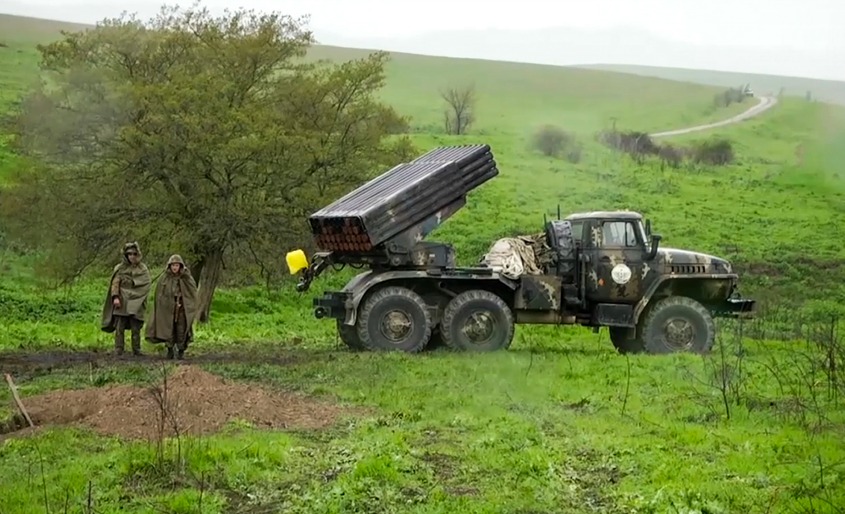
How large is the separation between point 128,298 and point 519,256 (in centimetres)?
611

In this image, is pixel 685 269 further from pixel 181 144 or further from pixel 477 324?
pixel 181 144

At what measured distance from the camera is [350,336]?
17328 mm

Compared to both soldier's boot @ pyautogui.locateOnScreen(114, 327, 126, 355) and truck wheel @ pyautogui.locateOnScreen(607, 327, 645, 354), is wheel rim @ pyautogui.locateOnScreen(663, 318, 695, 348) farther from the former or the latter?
soldier's boot @ pyautogui.locateOnScreen(114, 327, 126, 355)

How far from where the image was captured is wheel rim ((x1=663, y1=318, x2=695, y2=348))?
688 inches

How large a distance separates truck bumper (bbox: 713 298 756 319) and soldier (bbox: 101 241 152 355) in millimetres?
9153

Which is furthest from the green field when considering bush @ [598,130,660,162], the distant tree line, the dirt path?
bush @ [598,130,660,162]

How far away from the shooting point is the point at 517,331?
71.1ft

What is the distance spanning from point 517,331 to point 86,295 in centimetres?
1092

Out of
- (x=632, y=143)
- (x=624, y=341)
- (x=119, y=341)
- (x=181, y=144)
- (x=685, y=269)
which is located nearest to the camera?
(x=119, y=341)

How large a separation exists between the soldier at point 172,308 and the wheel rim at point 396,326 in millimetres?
2985

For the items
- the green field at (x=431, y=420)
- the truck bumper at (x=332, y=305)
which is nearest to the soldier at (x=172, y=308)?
the green field at (x=431, y=420)

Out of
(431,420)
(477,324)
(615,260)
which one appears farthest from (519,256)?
(431,420)

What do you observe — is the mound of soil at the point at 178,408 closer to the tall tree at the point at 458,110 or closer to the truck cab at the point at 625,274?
the truck cab at the point at 625,274

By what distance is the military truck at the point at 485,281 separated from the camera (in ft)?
55.6
